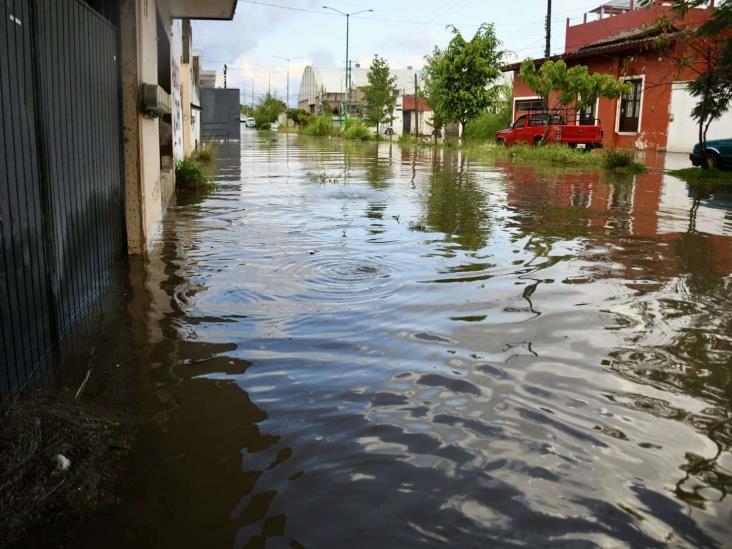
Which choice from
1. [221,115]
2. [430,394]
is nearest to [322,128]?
[221,115]

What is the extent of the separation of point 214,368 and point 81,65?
8.56ft

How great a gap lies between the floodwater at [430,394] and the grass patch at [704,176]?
10744 millimetres

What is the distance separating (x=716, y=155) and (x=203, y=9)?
14474mm

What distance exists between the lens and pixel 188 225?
9.71 meters

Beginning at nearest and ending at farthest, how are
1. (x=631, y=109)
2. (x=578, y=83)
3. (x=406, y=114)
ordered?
1. (x=578, y=83)
2. (x=631, y=109)
3. (x=406, y=114)

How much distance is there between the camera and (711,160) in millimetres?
19969

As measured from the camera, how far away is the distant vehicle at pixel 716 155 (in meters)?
19.4

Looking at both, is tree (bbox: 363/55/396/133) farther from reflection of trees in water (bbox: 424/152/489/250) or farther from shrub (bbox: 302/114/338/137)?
reflection of trees in water (bbox: 424/152/489/250)

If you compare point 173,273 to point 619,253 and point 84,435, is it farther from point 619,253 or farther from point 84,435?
point 619,253

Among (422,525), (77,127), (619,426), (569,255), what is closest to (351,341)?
(619,426)

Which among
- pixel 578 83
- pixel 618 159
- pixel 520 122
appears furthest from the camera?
pixel 520 122

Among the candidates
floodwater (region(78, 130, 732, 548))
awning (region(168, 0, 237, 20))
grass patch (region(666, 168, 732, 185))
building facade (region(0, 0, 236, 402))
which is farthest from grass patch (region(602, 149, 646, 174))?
building facade (region(0, 0, 236, 402))

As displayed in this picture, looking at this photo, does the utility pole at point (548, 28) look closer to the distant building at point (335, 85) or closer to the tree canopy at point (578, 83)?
the tree canopy at point (578, 83)

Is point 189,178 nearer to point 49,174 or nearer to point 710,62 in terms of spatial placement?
point 49,174
